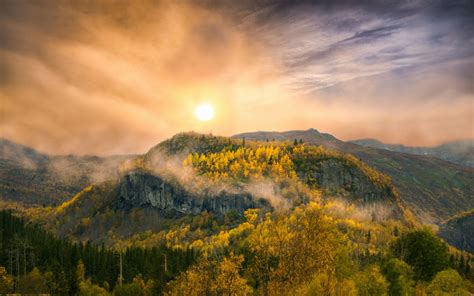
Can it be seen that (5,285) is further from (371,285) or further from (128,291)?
(371,285)

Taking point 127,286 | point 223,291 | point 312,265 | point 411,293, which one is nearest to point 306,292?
point 312,265

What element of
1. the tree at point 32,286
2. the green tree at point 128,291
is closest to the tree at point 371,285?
the green tree at point 128,291

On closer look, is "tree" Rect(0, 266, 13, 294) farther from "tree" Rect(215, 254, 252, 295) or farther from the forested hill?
"tree" Rect(215, 254, 252, 295)

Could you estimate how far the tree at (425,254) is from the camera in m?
129

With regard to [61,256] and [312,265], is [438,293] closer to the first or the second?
[312,265]

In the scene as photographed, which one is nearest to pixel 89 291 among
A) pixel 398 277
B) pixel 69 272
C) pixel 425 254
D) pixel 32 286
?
pixel 32 286

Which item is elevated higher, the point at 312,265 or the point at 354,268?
the point at 312,265

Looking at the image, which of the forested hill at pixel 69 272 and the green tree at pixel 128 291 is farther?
the green tree at pixel 128 291

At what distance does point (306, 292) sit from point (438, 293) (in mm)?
44934

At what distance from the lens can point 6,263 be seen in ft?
584

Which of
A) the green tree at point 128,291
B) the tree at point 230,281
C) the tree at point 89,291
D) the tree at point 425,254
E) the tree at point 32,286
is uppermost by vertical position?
the tree at point 230,281

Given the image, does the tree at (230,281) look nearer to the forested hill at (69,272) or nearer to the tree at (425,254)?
the forested hill at (69,272)

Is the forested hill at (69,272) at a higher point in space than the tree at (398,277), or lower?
lower

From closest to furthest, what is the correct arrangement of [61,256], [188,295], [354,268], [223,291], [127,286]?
[223,291] < [188,295] < [354,268] < [127,286] < [61,256]
